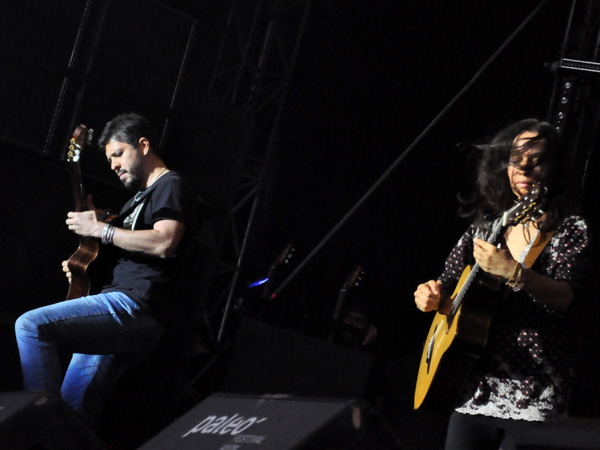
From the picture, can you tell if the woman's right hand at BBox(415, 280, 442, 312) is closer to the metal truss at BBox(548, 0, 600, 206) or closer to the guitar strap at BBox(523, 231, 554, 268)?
the guitar strap at BBox(523, 231, 554, 268)

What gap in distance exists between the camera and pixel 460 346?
259 cm

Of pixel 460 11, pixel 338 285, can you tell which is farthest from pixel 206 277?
pixel 460 11

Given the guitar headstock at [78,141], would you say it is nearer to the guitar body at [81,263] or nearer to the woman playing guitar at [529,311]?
A: the guitar body at [81,263]

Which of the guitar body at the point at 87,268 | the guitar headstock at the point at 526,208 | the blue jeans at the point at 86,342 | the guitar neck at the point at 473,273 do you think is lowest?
the blue jeans at the point at 86,342

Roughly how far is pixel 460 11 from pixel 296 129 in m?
1.67

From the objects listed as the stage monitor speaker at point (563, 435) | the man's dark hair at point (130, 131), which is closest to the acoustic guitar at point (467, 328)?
the stage monitor speaker at point (563, 435)

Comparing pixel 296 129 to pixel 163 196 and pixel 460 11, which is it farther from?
pixel 163 196

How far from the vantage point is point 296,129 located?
6953mm

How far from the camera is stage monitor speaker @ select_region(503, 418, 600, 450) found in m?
1.10

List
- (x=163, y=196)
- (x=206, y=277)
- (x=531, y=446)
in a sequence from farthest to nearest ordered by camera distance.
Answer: (x=206, y=277) < (x=163, y=196) < (x=531, y=446)

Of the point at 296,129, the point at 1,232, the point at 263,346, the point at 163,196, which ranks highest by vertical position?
the point at 296,129

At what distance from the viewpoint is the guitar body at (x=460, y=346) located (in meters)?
2.57

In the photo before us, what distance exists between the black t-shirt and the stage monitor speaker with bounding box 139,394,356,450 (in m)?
1.83

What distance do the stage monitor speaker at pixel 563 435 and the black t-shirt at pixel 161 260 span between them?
8.94ft
